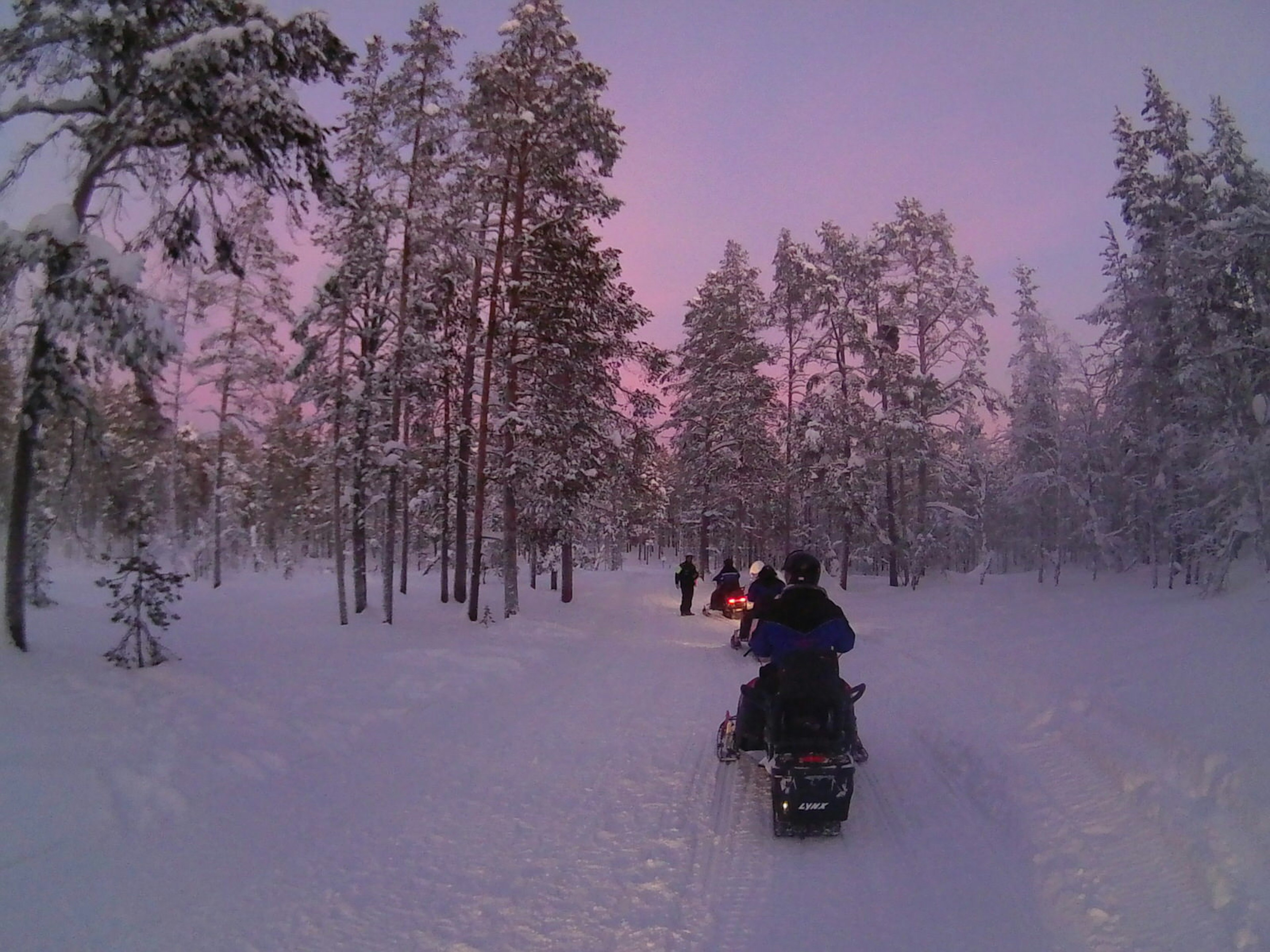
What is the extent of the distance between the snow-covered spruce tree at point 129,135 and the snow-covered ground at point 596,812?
3667 mm

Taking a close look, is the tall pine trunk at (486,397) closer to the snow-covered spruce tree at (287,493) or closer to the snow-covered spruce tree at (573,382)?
the snow-covered spruce tree at (573,382)

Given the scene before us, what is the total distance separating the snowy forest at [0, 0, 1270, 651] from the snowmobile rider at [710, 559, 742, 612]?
13.6ft

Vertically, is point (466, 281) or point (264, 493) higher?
point (466, 281)

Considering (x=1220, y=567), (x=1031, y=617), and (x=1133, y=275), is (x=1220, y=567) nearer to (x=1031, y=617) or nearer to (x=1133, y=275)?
(x=1031, y=617)

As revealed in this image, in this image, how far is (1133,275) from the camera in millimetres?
25812

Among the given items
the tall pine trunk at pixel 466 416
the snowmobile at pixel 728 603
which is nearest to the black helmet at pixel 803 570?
the tall pine trunk at pixel 466 416

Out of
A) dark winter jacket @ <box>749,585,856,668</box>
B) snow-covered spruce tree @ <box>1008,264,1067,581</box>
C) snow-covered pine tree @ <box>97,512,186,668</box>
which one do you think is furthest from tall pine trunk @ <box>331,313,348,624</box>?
snow-covered spruce tree @ <box>1008,264,1067,581</box>

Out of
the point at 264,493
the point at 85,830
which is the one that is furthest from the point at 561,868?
the point at 264,493

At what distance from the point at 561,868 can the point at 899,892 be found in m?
2.31

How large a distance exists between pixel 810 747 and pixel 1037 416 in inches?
1384

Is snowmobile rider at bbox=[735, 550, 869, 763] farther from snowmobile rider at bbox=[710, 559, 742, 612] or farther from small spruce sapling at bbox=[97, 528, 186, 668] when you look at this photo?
snowmobile rider at bbox=[710, 559, 742, 612]

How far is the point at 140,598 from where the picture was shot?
9.68 metres

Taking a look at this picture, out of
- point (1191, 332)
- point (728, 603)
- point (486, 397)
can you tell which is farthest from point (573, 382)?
point (1191, 332)

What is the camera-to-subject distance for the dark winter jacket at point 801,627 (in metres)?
6.62
